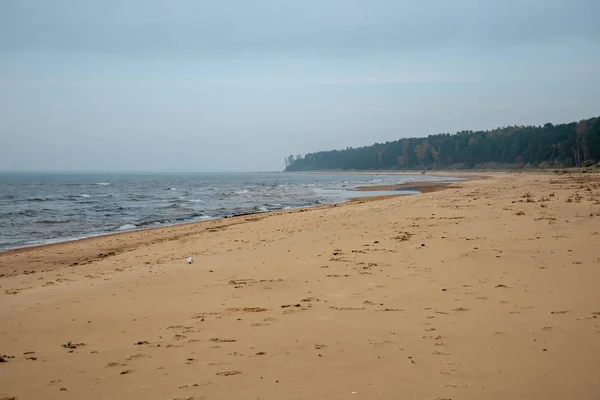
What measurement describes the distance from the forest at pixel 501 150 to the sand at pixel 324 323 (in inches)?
3094

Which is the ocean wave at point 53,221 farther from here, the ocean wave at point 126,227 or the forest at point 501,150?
the forest at point 501,150

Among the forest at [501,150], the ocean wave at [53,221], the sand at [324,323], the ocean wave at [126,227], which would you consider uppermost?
the forest at [501,150]

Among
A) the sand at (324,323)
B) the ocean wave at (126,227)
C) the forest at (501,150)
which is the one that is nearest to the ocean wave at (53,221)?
the ocean wave at (126,227)

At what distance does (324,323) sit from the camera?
16.4 ft

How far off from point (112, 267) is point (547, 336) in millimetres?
8475

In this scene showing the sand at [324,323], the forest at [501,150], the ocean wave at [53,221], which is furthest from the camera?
the forest at [501,150]

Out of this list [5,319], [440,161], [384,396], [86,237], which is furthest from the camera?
[440,161]

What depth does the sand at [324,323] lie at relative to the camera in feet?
11.6

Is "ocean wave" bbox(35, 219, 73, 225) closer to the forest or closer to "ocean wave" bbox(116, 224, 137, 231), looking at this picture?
"ocean wave" bbox(116, 224, 137, 231)

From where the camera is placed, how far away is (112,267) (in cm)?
Result: 966

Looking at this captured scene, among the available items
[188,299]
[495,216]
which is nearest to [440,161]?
[495,216]

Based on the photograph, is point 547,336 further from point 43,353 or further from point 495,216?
point 495,216

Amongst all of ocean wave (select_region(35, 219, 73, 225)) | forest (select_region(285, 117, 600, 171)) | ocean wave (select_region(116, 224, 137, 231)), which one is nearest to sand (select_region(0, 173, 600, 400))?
ocean wave (select_region(116, 224, 137, 231))

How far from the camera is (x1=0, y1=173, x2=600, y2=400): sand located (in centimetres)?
355
